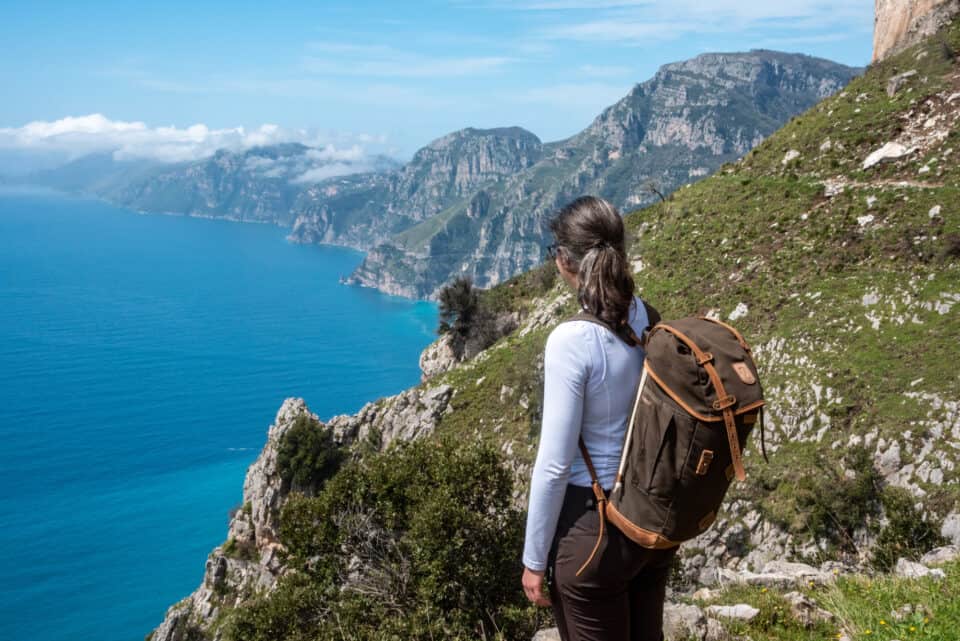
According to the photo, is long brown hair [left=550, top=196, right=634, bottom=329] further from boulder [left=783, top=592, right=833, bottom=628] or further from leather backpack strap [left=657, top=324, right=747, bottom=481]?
boulder [left=783, top=592, right=833, bottom=628]

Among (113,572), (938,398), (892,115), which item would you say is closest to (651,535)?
(938,398)

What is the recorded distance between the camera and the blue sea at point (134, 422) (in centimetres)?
6544

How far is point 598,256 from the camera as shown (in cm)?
315

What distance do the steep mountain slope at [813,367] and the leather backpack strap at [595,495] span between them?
325 cm

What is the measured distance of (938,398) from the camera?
615 inches

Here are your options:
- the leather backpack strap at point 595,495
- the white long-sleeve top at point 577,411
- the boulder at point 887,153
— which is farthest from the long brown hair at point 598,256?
the boulder at point 887,153

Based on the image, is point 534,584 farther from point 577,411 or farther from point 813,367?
point 813,367

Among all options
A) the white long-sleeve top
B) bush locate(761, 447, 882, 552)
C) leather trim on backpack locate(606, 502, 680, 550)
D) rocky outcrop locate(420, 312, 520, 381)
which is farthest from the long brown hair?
rocky outcrop locate(420, 312, 520, 381)

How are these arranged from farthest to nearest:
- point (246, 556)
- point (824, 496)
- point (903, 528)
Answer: point (246, 556), point (824, 496), point (903, 528)

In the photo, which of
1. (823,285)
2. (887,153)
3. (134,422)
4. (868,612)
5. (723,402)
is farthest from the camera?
(134,422)

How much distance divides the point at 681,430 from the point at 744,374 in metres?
0.40

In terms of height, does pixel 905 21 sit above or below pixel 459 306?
above

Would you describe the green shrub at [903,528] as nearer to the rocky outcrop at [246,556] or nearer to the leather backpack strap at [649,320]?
the leather backpack strap at [649,320]

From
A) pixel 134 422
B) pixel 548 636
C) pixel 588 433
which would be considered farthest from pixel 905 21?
pixel 134 422
